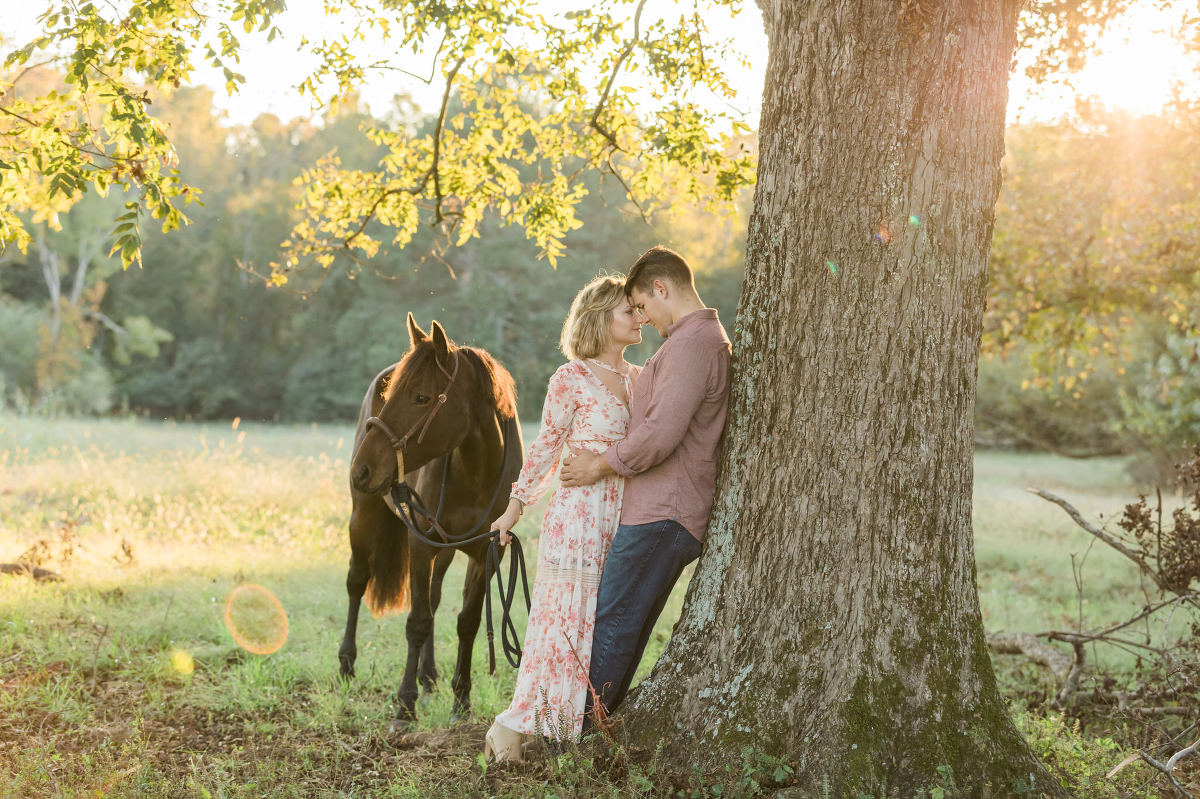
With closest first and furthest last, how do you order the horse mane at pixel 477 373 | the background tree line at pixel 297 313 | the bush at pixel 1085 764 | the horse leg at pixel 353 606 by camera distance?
the bush at pixel 1085 764 → the horse mane at pixel 477 373 → the horse leg at pixel 353 606 → the background tree line at pixel 297 313

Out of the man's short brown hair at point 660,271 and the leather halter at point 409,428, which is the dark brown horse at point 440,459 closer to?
the leather halter at point 409,428

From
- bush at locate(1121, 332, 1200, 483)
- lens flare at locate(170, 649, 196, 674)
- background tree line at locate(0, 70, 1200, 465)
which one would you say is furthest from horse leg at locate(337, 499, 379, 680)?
background tree line at locate(0, 70, 1200, 465)

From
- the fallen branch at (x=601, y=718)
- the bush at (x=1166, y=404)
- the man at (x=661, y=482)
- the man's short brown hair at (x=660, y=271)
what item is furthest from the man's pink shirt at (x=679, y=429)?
the bush at (x=1166, y=404)

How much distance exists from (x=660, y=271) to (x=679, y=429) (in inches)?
29.2

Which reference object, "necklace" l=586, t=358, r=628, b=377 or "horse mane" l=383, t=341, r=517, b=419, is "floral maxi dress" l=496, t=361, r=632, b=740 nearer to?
"necklace" l=586, t=358, r=628, b=377

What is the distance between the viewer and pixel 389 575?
21.6 ft

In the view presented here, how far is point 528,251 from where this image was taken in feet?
128

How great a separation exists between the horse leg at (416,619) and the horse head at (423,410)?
67cm

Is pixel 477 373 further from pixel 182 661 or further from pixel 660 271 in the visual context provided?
pixel 182 661

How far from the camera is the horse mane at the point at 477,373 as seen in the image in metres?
4.86

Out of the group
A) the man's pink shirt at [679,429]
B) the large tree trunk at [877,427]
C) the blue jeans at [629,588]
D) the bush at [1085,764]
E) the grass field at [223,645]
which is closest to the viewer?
the large tree trunk at [877,427]

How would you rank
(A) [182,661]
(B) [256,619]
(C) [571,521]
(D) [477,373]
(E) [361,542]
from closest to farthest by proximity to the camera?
(C) [571,521], (D) [477,373], (A) [182,661], (E) [361,542], (B) [256,619]

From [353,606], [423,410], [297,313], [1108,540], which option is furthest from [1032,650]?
[297,313]

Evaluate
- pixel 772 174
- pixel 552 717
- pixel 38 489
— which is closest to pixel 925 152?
pixel 772 174
